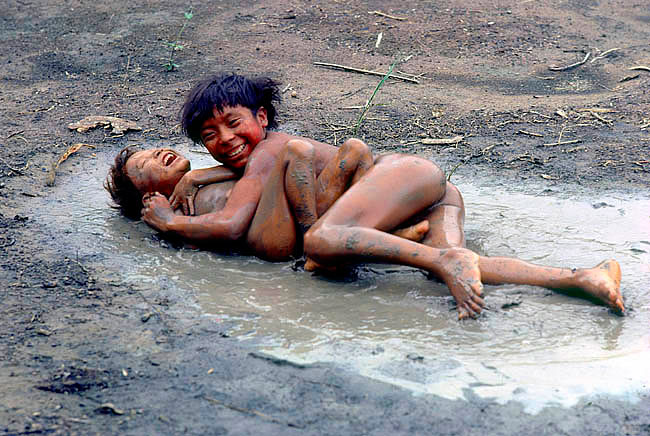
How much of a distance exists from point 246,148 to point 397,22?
16.4ft

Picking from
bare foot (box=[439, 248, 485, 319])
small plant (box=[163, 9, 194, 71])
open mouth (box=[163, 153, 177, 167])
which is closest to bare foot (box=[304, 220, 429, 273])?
bare foot (box=[439, 248, 485, 319])

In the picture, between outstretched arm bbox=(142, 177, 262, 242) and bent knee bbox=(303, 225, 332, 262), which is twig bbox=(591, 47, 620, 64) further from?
bent knee bbox=(303, 225, 332, 262)

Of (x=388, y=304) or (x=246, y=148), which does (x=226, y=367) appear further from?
(x=246, y=148)

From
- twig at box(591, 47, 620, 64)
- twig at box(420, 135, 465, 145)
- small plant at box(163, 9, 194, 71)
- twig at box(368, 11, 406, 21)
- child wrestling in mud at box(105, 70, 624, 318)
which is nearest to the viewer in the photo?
child wrestling in mud at box(105, 70, 624, 318)

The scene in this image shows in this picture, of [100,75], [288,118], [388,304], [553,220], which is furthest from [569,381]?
[100,75]

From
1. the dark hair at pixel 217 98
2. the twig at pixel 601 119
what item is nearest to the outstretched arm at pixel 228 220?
the dark hair at pixel 217 98

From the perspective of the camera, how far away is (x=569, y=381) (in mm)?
2709

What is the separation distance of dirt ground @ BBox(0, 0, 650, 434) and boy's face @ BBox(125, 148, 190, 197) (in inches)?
23.9

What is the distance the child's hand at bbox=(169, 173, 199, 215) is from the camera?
4.10 meters

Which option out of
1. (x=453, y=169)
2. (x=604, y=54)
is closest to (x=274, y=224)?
(x=453, y=169)

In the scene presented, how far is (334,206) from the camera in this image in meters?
3.48

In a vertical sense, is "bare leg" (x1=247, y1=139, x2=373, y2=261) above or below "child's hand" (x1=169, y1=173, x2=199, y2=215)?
above

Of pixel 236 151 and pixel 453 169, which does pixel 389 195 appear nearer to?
pixel 236 151

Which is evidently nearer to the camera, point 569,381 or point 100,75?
point 569,381
